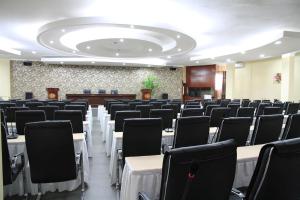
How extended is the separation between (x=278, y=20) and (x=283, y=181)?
6559 millimetres

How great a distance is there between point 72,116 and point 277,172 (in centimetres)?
384

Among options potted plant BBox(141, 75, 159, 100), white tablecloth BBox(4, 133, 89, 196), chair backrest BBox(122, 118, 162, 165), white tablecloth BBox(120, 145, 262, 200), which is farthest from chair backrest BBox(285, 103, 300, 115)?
potted plant BBox(141, 75, 159, 100)

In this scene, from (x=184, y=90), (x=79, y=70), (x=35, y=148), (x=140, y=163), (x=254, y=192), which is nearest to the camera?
(x=254, y=192)

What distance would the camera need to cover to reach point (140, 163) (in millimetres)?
2100

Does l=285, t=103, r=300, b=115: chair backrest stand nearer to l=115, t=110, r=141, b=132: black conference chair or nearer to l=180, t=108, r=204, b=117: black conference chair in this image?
l=180, t=108, r=204, b=117: black conference chair

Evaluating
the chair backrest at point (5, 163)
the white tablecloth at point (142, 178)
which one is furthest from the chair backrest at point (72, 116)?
the white tablecloth at point (142, 178)

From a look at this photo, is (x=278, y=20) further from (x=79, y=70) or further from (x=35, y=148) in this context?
(x=79, y=70)

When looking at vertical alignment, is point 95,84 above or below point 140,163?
above

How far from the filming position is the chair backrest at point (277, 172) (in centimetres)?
142

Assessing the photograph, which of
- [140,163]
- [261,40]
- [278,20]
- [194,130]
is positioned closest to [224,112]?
[194,130]

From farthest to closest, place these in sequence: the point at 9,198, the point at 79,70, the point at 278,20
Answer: the point at 79,70
the point at 278,20
the point at 9,198

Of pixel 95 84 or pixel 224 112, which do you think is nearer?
pixel 224 112

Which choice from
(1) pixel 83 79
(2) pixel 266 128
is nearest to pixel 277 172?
(2) pixel 266 128

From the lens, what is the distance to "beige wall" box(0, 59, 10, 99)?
16.2m
